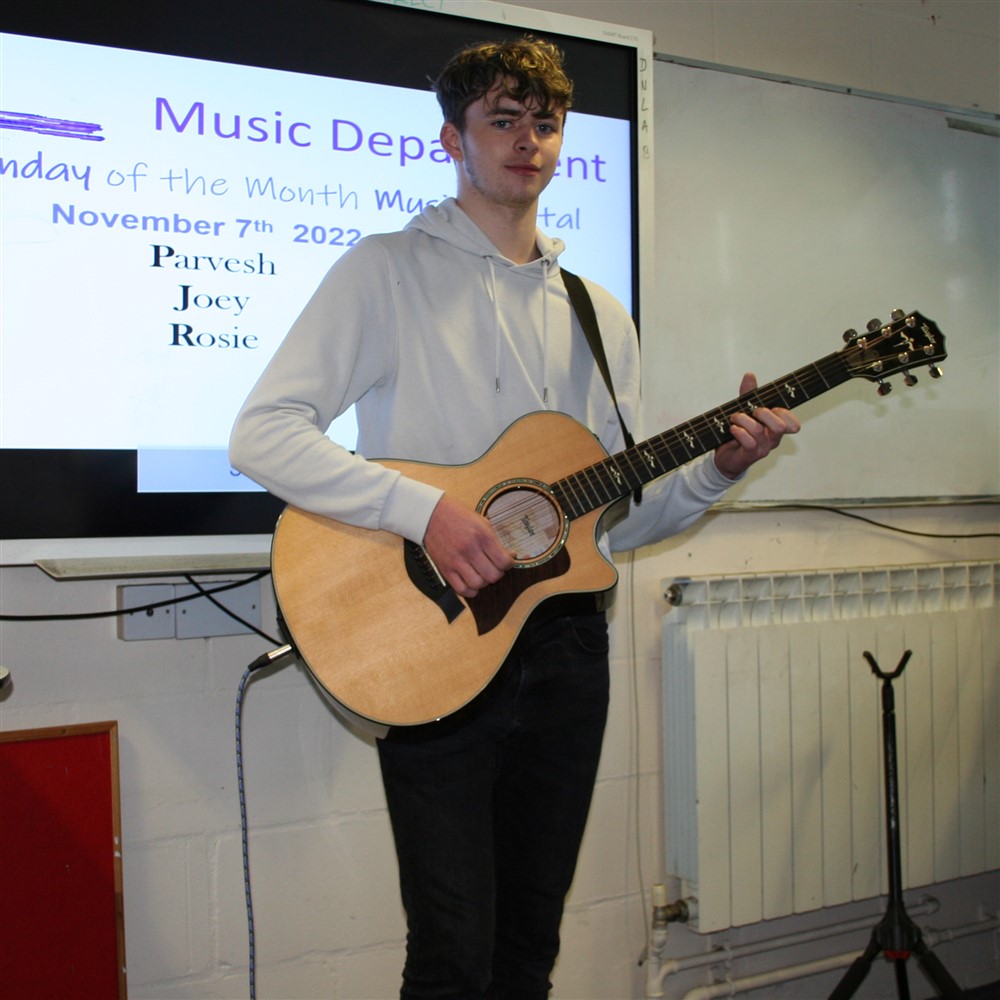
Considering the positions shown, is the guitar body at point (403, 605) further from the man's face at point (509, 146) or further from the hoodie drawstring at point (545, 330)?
the man's face at point (509, 146)

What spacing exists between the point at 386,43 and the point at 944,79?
153cm

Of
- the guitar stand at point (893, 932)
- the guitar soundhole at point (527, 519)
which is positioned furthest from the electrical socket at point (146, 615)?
the guitar stand at point (893, 932)

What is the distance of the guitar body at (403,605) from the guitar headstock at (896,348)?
1.82 ft

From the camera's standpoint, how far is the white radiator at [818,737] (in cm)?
203

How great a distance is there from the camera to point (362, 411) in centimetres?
146

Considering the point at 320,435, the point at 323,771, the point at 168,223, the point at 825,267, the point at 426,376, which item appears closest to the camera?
the point at 320,435

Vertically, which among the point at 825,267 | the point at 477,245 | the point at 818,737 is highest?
the point at 825,267

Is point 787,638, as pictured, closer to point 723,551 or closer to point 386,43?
point 723,551

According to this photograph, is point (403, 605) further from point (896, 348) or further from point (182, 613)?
point (896, 348)

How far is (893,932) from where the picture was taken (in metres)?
1.95

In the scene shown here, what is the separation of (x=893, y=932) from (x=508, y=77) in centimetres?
178

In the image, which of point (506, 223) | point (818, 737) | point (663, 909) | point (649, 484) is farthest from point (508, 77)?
point (663, 909)

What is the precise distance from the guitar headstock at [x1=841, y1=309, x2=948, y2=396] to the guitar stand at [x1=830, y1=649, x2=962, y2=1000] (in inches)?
29.1

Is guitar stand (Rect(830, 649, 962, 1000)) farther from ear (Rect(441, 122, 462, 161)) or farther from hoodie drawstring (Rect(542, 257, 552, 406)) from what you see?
ear (Rect(441, 122, 462, 161))
